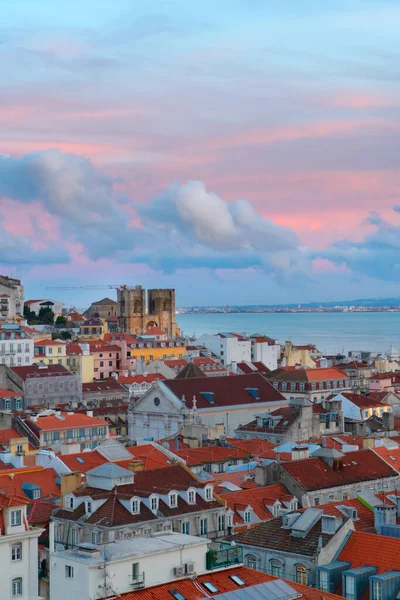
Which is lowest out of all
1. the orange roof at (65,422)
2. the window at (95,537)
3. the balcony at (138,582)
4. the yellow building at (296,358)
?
the window at (95,537)

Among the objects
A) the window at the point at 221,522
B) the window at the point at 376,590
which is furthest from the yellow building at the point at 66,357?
the window at the point at 376,590

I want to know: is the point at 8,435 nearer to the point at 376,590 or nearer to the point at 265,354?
the point at 376,590

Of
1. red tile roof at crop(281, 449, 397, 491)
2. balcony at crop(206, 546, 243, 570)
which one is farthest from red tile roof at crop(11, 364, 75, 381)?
balcony at crop(206, 546, 243, 570)

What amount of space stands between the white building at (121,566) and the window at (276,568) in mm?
4118

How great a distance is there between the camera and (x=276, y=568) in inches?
1217

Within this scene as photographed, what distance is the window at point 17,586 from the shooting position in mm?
31250

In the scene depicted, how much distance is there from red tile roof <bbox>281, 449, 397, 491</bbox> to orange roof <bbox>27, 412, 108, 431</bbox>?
879 inches

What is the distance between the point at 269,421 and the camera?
67.4m

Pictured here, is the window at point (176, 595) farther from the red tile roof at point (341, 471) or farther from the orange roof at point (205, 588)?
the red tile roof at point (341, 471)

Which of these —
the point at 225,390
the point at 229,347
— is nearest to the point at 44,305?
the point at 229,347

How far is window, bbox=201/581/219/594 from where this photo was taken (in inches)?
964

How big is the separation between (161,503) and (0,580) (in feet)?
27.2

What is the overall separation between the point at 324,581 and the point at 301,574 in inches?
60.0

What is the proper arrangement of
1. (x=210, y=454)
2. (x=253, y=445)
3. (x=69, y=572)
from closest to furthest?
(x=69, y=572) < (x=210, y=454) < (x=253, y=445)
